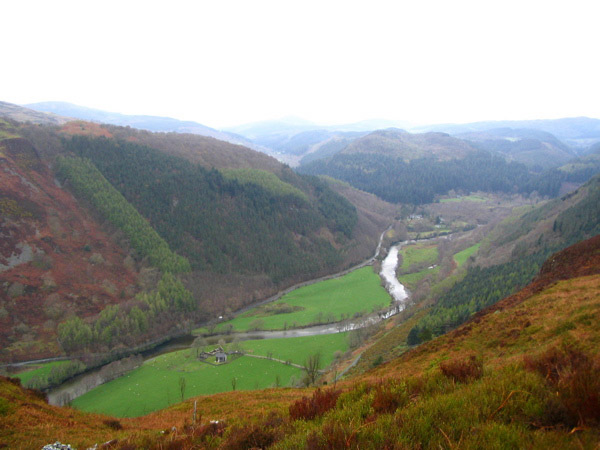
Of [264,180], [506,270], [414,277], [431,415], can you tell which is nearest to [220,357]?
[506,270]

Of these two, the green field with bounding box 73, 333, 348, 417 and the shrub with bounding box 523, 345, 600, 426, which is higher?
the shrub with bounding box 523, 345, 600, 426

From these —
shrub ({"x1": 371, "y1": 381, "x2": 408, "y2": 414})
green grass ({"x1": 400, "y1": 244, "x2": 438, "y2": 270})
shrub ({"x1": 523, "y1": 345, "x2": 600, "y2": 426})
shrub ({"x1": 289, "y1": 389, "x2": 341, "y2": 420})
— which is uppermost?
shrub ({"x1": 523, "y1": 345, "x2": 600, "y2": 426})

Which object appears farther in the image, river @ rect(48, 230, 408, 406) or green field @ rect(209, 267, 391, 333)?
green field @ rect(209, 267, 391, 333)

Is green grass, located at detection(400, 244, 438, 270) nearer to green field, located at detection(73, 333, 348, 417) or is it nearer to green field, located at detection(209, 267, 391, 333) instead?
green field, located at detection(209, 267, 391, 333)

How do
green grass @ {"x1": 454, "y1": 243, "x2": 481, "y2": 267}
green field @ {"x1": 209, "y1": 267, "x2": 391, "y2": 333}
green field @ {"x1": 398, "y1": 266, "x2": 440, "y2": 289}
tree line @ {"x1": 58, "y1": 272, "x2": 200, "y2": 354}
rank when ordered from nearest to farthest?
tree line @ {"x1": 58, "y1": 272, "x2": 200, "y2": 354}
green field @ {"x1": 209, "y1": 267, "x2": 391, "y2": 333}
green field @ {"x1": 398, "y1": 266, "x2": 440, "y2": 289}
green grass @ {"x1": 454, "y1": 243, "x2": 481, "y2": 267}

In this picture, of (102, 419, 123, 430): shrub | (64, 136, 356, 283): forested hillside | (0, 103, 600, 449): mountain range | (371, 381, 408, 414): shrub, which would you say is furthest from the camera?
(64, 136, 356, 283): forested hillside

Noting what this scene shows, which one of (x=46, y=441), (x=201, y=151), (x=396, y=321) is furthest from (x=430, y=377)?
(x=201, y=151)

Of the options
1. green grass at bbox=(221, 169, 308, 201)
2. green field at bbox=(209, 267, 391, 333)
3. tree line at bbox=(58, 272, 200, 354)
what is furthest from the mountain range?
green field at bbox=(209, 267, 391, 333)
